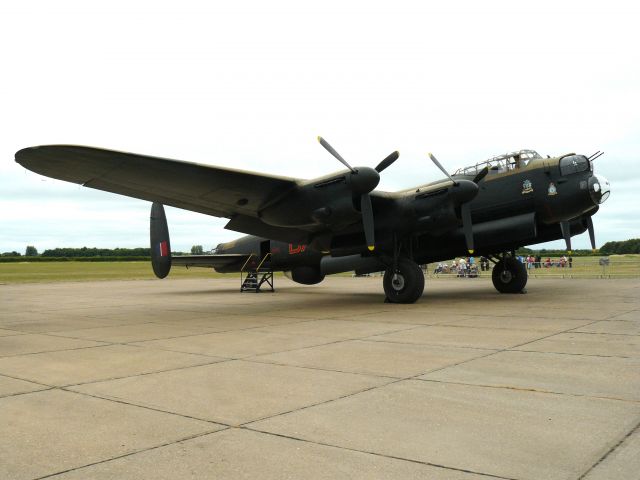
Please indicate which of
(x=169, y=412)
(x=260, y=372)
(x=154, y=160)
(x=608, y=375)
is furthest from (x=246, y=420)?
(x=154, y=160)

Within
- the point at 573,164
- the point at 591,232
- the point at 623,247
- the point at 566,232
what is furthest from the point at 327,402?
the point at 623,247

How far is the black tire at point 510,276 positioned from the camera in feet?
61.1

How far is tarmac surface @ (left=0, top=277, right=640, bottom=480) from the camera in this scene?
3465 millimetres

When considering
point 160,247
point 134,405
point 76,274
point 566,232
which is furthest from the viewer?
point 76,274

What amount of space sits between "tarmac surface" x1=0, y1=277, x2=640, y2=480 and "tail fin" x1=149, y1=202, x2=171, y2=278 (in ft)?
43.0

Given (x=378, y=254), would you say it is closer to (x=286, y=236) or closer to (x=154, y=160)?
(x=286, y=236)

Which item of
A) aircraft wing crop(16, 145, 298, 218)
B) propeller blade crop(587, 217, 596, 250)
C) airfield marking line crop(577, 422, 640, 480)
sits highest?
aircraft wing crop(16, 145, 298, 218)

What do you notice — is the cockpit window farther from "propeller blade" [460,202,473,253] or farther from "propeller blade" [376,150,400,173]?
"propeller blade" [376,150,400,173]

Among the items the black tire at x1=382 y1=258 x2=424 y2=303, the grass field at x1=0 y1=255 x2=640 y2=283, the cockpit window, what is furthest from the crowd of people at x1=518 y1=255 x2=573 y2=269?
the black tire at x1=382 y1=258 x2=424 y2=303

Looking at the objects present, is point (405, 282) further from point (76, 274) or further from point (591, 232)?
point (76, 274)

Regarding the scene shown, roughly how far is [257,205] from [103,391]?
31.6 ft

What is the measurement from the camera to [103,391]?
5531mm

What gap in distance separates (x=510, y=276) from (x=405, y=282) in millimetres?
5653

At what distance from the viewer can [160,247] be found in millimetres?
23609
